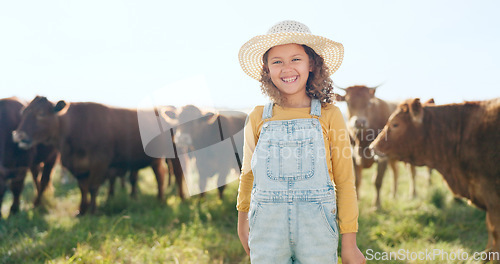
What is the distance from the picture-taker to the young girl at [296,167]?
1.90 m

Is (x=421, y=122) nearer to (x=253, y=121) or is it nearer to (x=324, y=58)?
(x=324, y=58)

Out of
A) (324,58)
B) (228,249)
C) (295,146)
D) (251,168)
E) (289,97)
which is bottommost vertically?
(228,249)

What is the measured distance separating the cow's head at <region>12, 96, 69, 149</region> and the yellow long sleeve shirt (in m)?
5.05

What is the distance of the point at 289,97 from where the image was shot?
2.28 metres

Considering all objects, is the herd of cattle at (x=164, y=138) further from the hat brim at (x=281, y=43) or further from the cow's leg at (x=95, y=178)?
the hat brim at (x=281, y=43)

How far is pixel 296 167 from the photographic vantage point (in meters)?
1.96

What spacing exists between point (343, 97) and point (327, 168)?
460cm

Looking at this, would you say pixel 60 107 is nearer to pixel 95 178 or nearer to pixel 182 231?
pixel 95 178

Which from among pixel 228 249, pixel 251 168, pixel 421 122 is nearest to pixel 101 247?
pixel 228 249

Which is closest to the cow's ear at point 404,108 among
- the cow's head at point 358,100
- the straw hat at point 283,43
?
the cow's head at point 358,100

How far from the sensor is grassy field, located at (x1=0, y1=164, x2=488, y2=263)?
3951mm

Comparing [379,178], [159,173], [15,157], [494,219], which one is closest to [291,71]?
[494,219]

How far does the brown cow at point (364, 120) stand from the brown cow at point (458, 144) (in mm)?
1465

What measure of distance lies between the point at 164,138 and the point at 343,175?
5361 millimetres
